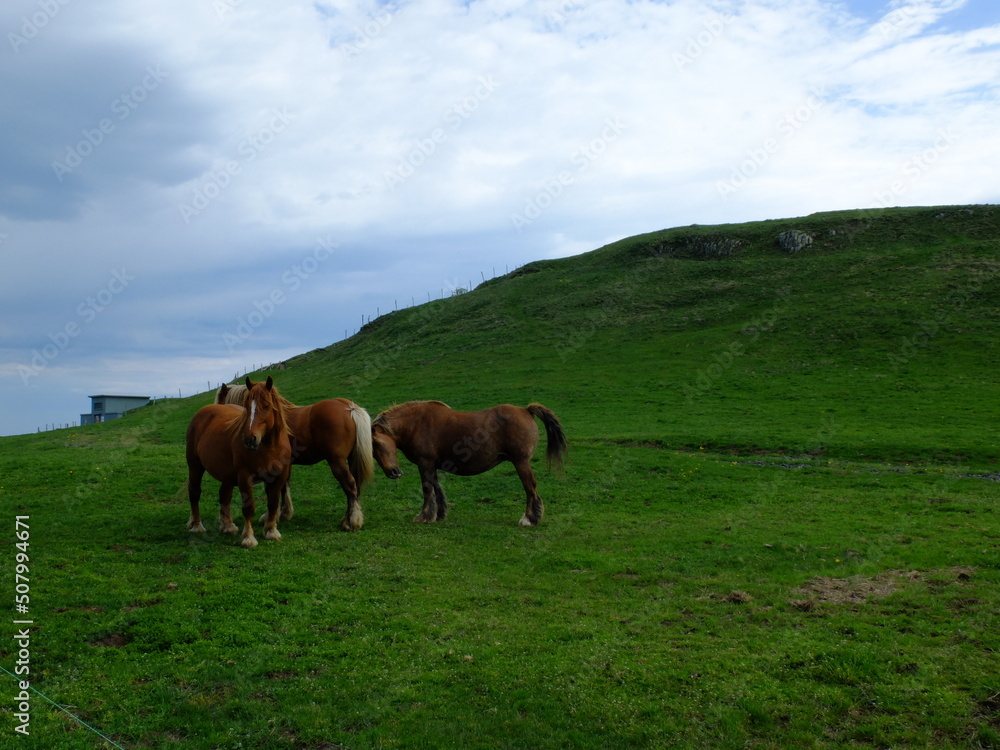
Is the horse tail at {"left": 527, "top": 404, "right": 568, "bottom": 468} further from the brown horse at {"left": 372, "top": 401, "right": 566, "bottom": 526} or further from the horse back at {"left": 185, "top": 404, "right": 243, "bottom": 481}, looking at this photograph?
the horse back at {"left": 185, "top": 404, "right": 243, "bottom": 481}

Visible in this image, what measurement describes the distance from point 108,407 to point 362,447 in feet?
220

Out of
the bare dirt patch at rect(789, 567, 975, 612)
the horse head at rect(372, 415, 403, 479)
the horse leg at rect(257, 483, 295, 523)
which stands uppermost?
the horse head at rect(372, 415, 403, 479)

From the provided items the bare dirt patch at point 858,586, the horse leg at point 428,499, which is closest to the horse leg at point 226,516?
the horse leg at point 428,499

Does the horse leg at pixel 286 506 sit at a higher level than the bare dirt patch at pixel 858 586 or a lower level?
higher

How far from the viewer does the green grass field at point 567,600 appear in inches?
253

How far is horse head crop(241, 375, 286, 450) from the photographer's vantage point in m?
11.3

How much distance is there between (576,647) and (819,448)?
21382 mm

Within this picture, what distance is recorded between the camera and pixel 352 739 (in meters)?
6.22

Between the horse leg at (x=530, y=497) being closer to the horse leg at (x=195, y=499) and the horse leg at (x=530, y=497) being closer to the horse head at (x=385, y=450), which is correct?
the horse head at (x=385, y=450)

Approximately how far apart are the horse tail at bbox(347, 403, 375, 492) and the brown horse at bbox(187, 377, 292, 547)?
1955mm

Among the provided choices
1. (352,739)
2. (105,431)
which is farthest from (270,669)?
(105,431)

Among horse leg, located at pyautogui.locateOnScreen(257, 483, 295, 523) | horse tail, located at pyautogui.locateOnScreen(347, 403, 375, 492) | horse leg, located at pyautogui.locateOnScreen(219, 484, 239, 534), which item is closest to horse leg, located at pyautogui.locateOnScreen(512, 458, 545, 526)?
horse tail, located at pyautogui.locateOnScreen(347, 403, 375, 492)

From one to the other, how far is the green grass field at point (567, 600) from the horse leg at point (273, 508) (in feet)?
1.16

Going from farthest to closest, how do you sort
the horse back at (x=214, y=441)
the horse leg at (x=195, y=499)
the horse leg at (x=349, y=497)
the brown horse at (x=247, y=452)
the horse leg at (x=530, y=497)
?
the horse leg at (x=530, y=497)
the horse leg at (x=349, y=497)
the horse leg at (x=195, y=499)
the horse back at (x=214, y=441)
the brown horse at (x=247, y=452)
